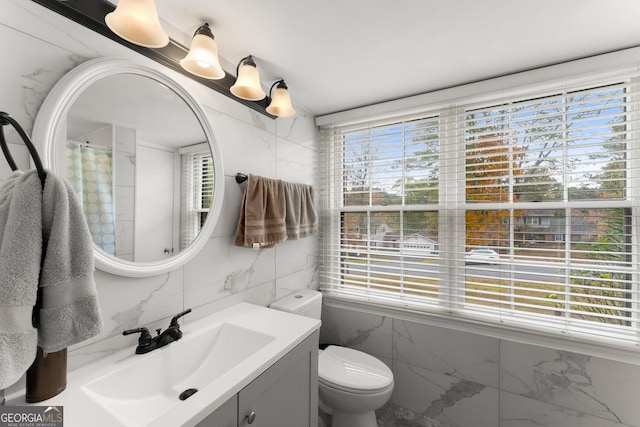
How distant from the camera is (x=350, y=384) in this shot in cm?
136

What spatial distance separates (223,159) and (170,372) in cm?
93

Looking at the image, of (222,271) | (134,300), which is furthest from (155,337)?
(222,271)

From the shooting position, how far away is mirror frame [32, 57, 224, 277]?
765 millimetres

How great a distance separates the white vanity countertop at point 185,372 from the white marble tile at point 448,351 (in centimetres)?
90

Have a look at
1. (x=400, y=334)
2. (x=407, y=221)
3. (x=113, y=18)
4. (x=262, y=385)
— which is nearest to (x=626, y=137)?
(x=407, y=221)

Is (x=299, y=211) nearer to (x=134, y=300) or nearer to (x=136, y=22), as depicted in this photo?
(x=134, y=300)

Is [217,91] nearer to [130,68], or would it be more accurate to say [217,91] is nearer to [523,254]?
[130,68]

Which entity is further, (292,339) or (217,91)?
(217,91)

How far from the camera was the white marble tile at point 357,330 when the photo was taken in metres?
1.83

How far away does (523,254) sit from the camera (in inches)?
59.8

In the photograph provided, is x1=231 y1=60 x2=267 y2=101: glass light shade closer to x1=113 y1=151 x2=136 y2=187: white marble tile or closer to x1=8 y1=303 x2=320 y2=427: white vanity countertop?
x1=113 y1=151 x2=136 y2=187: white marble tile

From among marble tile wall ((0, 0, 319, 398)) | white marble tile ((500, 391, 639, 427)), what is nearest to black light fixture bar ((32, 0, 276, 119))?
marble tile wall ((0, 0, 319, 398))

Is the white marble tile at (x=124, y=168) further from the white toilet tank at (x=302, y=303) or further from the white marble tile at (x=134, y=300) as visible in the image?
the white toilet tank at (x=302, y=303)

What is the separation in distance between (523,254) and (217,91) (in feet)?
6.23
